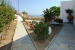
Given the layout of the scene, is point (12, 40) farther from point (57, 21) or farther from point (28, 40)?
point (57, 21)

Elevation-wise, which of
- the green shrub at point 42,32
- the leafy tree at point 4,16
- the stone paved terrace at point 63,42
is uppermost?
the leafy tree at point 4,16

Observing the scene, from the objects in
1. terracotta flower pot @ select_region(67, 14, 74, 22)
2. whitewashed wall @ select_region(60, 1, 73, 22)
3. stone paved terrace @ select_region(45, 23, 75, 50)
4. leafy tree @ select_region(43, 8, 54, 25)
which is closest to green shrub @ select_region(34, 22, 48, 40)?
stone paved terrace @ select_region(45, 23, 75, 50)

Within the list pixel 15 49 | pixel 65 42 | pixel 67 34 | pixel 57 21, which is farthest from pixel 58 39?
pixel 57 21

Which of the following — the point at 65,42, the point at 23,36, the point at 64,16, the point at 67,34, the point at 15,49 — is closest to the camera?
the point at 15,49

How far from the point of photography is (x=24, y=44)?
1180cm

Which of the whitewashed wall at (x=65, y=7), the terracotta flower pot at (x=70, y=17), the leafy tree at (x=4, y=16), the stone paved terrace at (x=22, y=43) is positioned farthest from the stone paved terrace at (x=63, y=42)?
the whitewashed wall at (x=65, y=7)

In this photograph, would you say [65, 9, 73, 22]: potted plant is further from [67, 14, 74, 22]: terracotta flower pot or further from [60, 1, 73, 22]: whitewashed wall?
[60, 1, 73, 22]: whitewashed wall

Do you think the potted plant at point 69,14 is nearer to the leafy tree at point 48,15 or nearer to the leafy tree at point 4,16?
the leafy tree at point 48,15

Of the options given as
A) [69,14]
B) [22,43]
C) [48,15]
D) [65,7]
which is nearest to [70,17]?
[69,14]

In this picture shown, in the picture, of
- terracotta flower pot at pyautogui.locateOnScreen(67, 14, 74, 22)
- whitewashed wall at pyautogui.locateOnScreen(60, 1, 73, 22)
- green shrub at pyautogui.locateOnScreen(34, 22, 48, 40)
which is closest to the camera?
green shrub at pyautogui.locateOnScreen(34, 22, 48, 40)

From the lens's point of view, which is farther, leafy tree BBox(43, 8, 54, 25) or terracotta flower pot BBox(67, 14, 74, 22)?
terracotta flower pot BBox(67, 14, 74, 22)

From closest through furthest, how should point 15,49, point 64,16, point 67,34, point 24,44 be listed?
1. point 15,49
2. point 24,44
3. point 67,34
4. point 64,16

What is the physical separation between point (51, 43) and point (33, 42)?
1257mm

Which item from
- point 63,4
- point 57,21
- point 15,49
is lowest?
point 15,49
